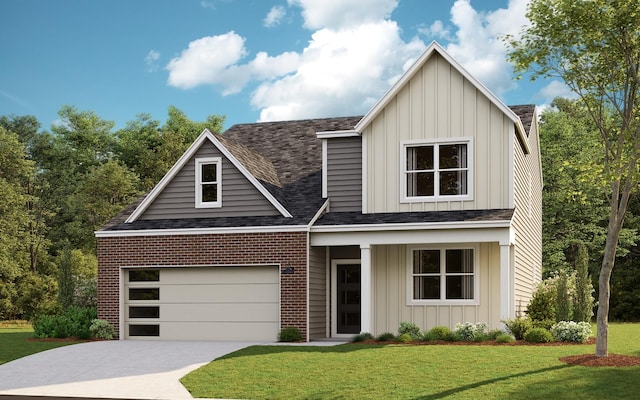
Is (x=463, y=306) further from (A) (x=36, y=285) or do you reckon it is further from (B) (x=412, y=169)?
(A) (x=36, y=285)

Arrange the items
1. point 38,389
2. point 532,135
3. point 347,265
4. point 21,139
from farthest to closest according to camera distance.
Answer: point 21,139 < point 532,135 < point 347,265 < point 38,389

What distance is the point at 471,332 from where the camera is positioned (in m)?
21.7

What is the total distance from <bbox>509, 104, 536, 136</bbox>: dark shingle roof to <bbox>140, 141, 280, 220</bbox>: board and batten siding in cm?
890

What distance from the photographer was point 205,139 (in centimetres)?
2553

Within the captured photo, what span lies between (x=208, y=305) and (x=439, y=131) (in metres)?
8.38

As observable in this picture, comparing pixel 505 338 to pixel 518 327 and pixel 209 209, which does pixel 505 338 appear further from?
pixel 209 209

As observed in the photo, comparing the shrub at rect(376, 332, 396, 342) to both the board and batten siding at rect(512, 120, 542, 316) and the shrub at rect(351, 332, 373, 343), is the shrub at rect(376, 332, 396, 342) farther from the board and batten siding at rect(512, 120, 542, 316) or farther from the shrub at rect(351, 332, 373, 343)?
the board and batten siding at rect(512, 120, 542, 316)

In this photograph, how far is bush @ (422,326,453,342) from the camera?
21766mm

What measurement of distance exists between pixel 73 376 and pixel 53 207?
36265 mm

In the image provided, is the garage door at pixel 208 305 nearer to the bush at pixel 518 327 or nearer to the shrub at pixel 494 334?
the shrub at pixel 494 334

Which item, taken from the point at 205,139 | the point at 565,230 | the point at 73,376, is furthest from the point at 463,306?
the point at 565,230

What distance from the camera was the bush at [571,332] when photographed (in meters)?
20.9

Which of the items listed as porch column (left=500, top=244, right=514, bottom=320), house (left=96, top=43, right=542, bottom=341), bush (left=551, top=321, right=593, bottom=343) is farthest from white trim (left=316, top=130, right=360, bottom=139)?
bush (left=551, top=321, right=593, bottom=343)

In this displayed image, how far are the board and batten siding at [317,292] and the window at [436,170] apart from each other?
121 inches
